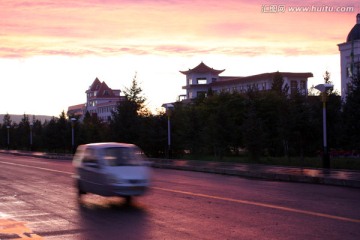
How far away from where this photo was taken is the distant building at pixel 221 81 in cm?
9188

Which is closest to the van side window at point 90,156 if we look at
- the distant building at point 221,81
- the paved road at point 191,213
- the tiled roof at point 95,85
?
the paved road at point 191,213

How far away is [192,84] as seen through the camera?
10206 cm

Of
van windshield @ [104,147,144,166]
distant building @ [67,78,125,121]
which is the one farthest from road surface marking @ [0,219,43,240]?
distant building @ [67,78,125,121]

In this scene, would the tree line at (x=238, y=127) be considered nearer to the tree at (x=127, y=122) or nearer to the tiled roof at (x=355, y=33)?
the tree at (x=127, y=122)

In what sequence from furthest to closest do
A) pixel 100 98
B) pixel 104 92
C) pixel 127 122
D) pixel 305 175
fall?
pixel 104 92
pixel 100 98
pixel 127 122
pixel 305 175

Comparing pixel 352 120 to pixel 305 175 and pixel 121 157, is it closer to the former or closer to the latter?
pixel 305 175

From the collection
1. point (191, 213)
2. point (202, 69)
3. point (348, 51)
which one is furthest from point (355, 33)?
point (191, 213)

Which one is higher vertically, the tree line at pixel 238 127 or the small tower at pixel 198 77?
the small tower at pixel 198 77

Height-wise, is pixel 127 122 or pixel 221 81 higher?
pixel 221 81

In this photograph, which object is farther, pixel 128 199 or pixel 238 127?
pixel 238 127

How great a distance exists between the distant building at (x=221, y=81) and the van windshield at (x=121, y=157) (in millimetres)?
75802

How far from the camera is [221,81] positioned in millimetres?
99125

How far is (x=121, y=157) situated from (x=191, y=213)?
3092 millimetres

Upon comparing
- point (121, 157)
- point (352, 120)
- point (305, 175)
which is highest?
point (352, 120)
